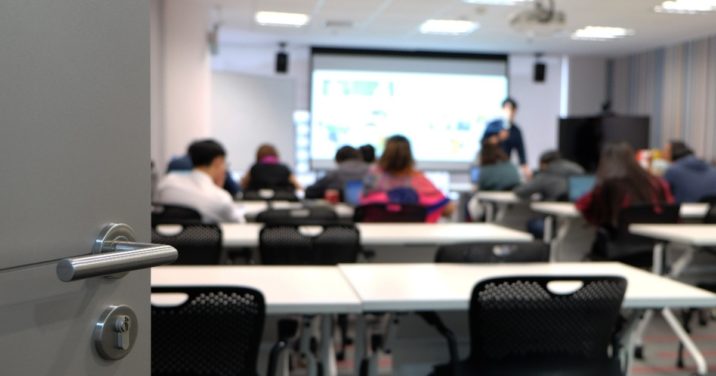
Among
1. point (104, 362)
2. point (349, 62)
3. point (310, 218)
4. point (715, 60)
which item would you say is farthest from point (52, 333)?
point (349, 62)

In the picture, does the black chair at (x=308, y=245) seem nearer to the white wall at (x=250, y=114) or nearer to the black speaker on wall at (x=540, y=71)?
the white wall at (x=250, y=114)

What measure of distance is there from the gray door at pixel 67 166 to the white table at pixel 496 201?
21.6 ft

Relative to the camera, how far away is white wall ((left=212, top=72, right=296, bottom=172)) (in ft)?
35.2

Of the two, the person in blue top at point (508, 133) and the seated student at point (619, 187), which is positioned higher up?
the person in blue top at point (508, 133)

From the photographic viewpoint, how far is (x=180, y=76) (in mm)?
8719

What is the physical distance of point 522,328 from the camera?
A: 7.19 ft

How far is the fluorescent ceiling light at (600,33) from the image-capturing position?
10.1m

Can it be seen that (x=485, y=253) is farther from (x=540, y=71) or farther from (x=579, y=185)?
(x=540, y=71)

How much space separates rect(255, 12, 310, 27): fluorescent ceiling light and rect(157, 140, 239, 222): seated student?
17.8 feet

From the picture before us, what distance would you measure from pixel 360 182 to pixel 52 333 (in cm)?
521

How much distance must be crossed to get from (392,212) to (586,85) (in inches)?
385

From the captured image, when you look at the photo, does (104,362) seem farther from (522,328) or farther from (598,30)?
(598,30)

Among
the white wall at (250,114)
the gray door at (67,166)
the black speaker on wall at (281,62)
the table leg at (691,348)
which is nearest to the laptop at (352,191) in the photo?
the table leg at (691,348)

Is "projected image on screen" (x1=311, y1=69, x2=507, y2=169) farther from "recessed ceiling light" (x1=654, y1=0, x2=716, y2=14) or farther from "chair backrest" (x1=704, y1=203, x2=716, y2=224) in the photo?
"chair backrest" (x1=704, y1=203, x2=716, y2=224)
